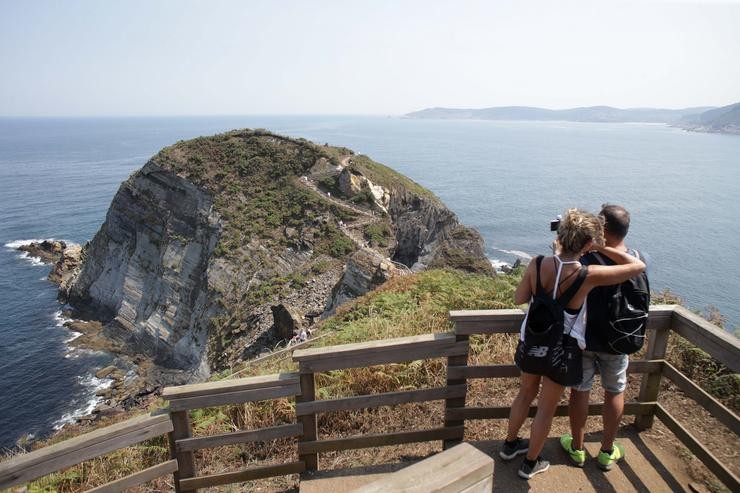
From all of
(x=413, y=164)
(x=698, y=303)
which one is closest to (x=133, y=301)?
(x=698, y=303)

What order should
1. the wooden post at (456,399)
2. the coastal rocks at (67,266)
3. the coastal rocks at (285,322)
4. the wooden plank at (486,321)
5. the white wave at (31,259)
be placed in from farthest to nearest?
the white wave at (31,259)
the coastal rocks at (67,266)
the coastal rocks at (285,322)
the wooden post at (456,399)
the wooden plank at (486,321)

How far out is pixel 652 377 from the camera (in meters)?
5.18

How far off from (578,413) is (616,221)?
6.08 feet

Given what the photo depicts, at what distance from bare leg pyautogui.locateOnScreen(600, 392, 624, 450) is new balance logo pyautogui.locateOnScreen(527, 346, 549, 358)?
0.97 meters

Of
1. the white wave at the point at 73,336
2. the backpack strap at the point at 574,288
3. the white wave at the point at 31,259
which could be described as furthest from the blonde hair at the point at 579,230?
the white wave at the point at 31,259

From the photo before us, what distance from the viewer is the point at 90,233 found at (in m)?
63.6

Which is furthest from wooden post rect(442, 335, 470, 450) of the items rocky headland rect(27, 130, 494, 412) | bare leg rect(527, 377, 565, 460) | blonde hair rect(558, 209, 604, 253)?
rocky headland rect(27, 130, 494, 412)

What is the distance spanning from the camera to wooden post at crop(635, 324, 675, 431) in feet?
16.7

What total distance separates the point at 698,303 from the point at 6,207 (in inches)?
3692

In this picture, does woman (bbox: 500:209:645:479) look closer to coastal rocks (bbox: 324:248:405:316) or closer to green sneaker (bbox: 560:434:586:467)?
green sneaker (bbox: 560:434:586:467)

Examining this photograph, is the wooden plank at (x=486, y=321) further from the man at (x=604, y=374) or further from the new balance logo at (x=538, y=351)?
the man at (x=604, y=374)

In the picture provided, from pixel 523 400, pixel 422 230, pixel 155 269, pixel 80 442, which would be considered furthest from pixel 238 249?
pixel 523 400

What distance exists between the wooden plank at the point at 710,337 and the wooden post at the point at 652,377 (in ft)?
0.78

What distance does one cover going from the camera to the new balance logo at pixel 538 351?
13.6 feet
